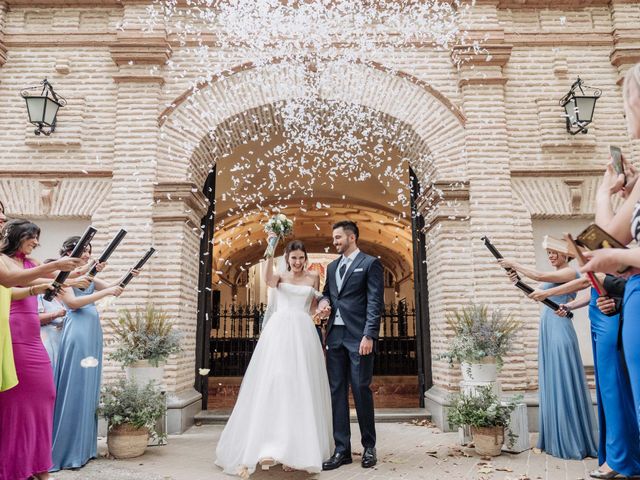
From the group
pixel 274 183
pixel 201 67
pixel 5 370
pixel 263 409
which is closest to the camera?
pixel 5 370

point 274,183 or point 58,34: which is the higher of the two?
point 58,34

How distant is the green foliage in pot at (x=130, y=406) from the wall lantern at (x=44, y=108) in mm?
3736

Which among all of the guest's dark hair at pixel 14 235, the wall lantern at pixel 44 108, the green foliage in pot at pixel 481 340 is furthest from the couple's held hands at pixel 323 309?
the wall lantern at pixel 44 108

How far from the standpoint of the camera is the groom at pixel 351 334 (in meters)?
4.25

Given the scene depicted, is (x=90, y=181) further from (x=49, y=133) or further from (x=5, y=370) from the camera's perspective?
(x=5, y=370)

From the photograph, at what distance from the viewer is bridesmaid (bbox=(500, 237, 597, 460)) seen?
4.43 metres

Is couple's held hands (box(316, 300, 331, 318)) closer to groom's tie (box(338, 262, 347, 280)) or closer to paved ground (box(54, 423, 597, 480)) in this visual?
groom's tie (box(338, 262, 347, 280))

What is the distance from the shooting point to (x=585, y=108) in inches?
248

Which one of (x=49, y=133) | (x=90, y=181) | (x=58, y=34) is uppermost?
(x=58, y=34)

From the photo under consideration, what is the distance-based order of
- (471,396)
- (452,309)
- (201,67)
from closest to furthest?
(471,396), (452,309), (201,67)

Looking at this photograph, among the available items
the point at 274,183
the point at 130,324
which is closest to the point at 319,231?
the point at 274,183

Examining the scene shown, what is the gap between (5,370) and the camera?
3141 mm

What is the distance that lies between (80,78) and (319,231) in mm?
12249

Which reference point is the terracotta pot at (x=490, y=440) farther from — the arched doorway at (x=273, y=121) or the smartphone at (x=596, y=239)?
the smartphone at (x=596, y=239)
